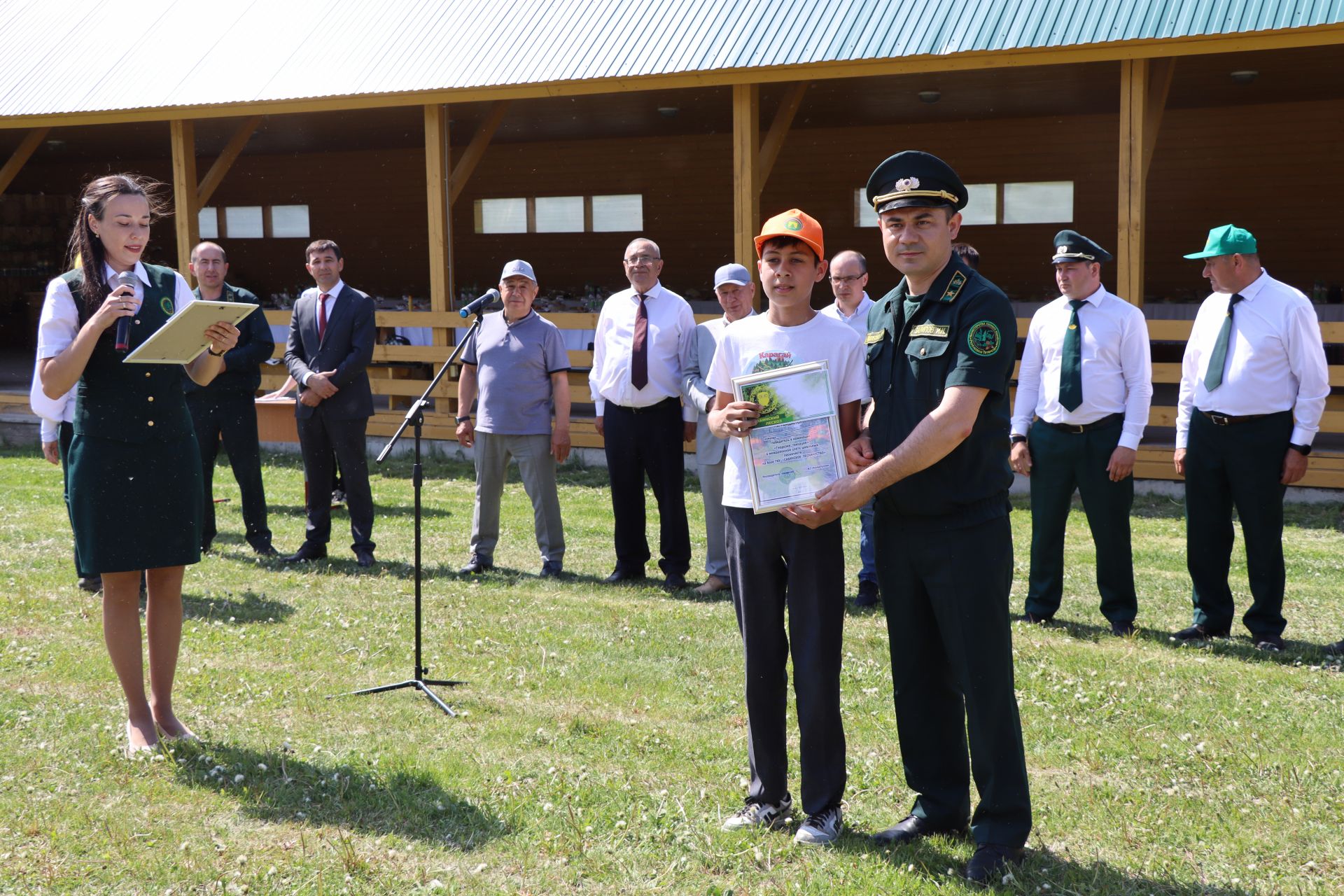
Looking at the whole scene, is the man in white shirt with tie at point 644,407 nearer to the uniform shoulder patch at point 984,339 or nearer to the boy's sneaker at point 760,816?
the boy's sneaker at point 760,816

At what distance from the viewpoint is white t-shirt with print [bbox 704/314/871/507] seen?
3.59 m

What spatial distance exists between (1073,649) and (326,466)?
4.79 metres

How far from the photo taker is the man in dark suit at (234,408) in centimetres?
789

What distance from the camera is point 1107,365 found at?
620 centimetres

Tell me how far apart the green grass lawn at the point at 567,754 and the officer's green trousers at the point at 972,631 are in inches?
9.3

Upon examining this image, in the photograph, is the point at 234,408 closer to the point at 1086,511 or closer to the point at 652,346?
the point at 652,346

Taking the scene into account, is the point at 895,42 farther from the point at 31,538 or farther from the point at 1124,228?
the point at 31,538

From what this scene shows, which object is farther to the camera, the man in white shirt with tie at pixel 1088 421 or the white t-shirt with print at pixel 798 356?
the man in white shirt with tie at pixel 1088 421

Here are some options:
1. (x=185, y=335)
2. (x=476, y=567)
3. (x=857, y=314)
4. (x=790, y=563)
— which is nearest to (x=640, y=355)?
(x=857, y=314)

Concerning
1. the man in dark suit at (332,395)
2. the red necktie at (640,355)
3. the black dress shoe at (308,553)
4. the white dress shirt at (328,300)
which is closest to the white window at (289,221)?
the man in dark suit at (332,395)

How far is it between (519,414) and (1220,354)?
3.97 metres

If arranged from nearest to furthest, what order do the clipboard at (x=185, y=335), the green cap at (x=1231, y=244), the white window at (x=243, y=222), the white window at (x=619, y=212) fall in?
the clipboard at (x=185, y=335), the green cap at (x=1231, y=244), the white window at (x=619, y=212), the white window at (x=243, y=222)

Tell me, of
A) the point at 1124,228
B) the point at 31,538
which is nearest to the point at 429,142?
the point at 31,538

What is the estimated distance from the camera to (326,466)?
8.02m
